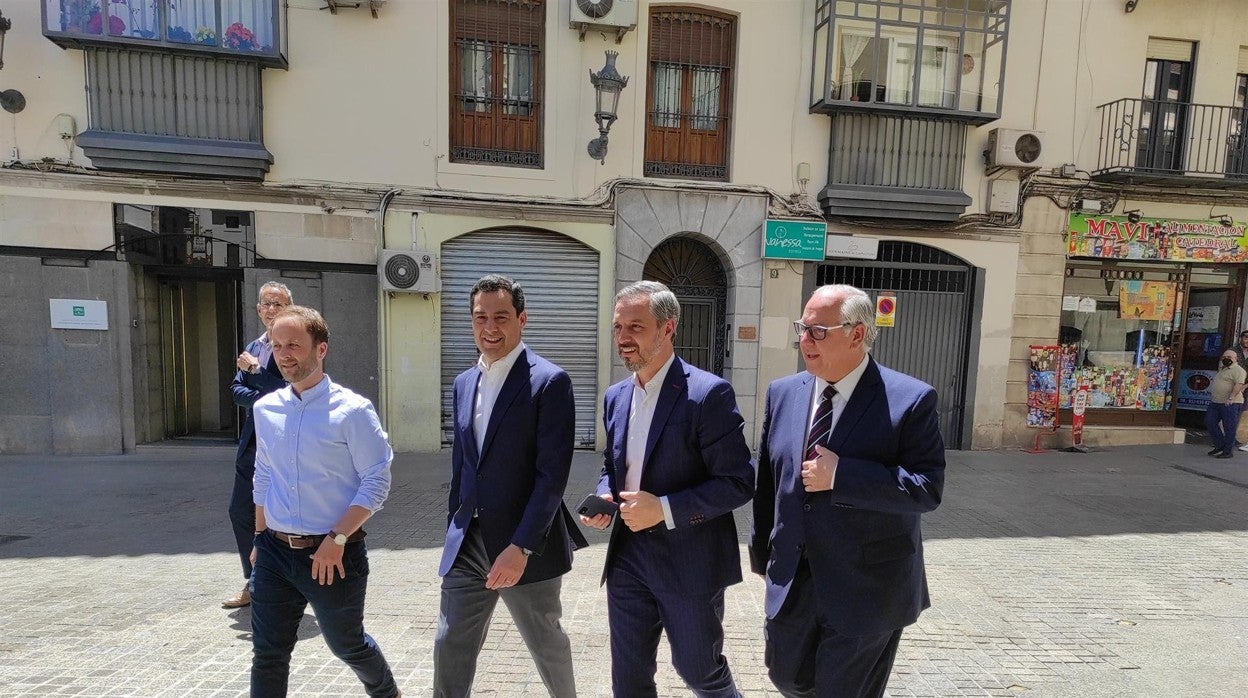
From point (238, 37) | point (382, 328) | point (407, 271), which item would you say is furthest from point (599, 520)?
point (238, 37)

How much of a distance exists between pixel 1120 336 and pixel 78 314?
620 inches

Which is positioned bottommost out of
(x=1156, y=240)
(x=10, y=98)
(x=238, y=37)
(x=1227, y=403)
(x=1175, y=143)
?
(x=1227, y=403)

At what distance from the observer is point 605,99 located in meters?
8.20

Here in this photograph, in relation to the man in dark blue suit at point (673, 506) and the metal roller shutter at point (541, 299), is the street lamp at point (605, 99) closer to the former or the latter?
the metal roller shutter at point (541, 299)

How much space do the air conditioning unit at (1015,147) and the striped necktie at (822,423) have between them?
29.0 ft

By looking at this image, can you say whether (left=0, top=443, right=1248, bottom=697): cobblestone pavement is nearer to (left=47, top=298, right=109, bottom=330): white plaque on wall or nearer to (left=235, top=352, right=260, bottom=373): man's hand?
(left=235, top=352, right=260, bottom=373): man's hand

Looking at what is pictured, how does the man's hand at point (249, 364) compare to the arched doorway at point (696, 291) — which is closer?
the man's hand at point (249, 364)

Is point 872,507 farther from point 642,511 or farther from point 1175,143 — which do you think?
point 1175,143

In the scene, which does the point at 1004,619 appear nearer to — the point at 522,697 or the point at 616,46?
the point at 522,697

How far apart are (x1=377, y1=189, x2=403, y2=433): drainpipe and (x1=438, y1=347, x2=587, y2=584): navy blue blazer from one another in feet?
20.6

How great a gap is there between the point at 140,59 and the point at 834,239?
961 cm

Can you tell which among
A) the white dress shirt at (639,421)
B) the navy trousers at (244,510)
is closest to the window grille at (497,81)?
the navy trousers at (244,510)

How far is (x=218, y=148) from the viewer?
7.52 metres

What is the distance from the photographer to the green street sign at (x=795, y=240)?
877 centimetres
